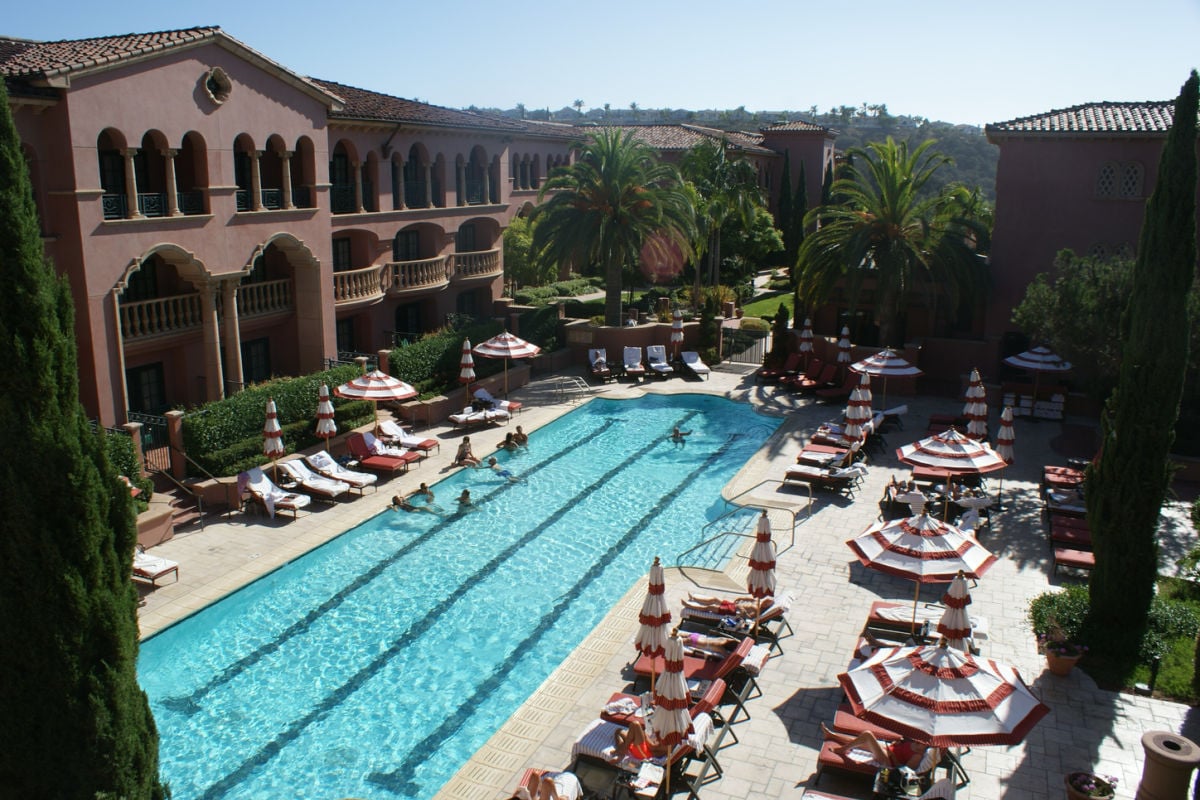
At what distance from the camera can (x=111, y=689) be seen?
9656 mm

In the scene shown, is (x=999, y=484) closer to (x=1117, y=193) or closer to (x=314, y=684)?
(x=1117, y=193)

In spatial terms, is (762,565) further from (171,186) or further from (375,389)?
(171,186)

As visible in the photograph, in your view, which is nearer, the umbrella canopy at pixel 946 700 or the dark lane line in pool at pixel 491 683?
the umbrella canopy at pixel 946 700

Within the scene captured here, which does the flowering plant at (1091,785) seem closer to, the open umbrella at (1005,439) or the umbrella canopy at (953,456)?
the umbrella canopy at (953,456)

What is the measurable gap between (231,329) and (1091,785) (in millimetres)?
22841

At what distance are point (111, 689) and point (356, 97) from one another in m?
29.2

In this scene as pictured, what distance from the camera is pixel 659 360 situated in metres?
35.8

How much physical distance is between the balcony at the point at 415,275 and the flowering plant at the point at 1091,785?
89.6 feet

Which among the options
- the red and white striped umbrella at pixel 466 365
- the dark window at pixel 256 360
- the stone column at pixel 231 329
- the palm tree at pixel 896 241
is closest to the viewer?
the stone column at pixel 231 329

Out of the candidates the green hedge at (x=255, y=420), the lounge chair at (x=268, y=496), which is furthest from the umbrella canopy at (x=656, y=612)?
the green hedge at (x=255, y=420)

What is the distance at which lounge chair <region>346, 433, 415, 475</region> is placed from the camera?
79.8ft

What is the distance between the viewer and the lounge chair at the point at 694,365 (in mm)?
35281

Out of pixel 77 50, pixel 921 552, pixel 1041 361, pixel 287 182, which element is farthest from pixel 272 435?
pixel 1041 361

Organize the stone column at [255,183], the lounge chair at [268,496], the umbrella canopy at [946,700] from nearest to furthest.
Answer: the umbrella canopy at [946,700], the lounge chair at [268,496], the stone column at [255,183]
